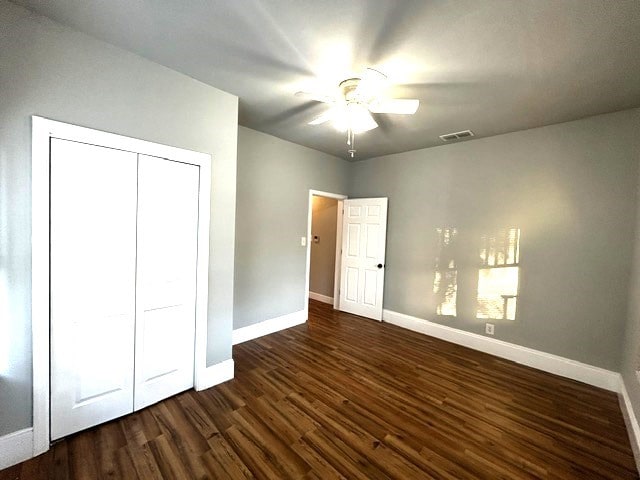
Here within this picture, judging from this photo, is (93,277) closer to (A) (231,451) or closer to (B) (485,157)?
(A) (231,451)

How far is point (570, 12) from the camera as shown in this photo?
4.56ft

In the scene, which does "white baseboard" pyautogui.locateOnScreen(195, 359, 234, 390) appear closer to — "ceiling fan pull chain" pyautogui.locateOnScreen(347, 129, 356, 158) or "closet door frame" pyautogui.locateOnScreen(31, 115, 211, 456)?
"closet door frame" pyautogui.locateOnScreen(31, 115, 211, 456)

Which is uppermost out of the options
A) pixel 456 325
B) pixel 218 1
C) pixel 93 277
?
pixel 218 1

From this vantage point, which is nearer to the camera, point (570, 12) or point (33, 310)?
point (570, 12)

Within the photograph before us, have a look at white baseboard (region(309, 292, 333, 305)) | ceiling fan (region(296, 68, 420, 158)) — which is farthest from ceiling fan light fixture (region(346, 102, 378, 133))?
white baseboard (region(309, 292, 333, 305))

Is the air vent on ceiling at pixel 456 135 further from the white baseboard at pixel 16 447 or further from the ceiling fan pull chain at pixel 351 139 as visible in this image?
the white baseboard at pixel 16 447

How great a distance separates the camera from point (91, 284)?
5.78ft

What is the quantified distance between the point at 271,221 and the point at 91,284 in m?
2.11

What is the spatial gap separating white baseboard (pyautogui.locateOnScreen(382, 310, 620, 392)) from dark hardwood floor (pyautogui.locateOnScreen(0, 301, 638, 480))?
4.9 inches

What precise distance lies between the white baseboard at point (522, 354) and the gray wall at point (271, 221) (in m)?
1.89

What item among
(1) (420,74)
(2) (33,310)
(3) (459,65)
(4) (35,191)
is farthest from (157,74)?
(3) (459,65)


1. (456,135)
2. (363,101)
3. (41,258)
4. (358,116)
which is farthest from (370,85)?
(41,258)

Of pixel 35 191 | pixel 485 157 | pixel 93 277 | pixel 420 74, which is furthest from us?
pixel 485 157

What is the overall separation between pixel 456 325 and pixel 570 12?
320 centimetres
